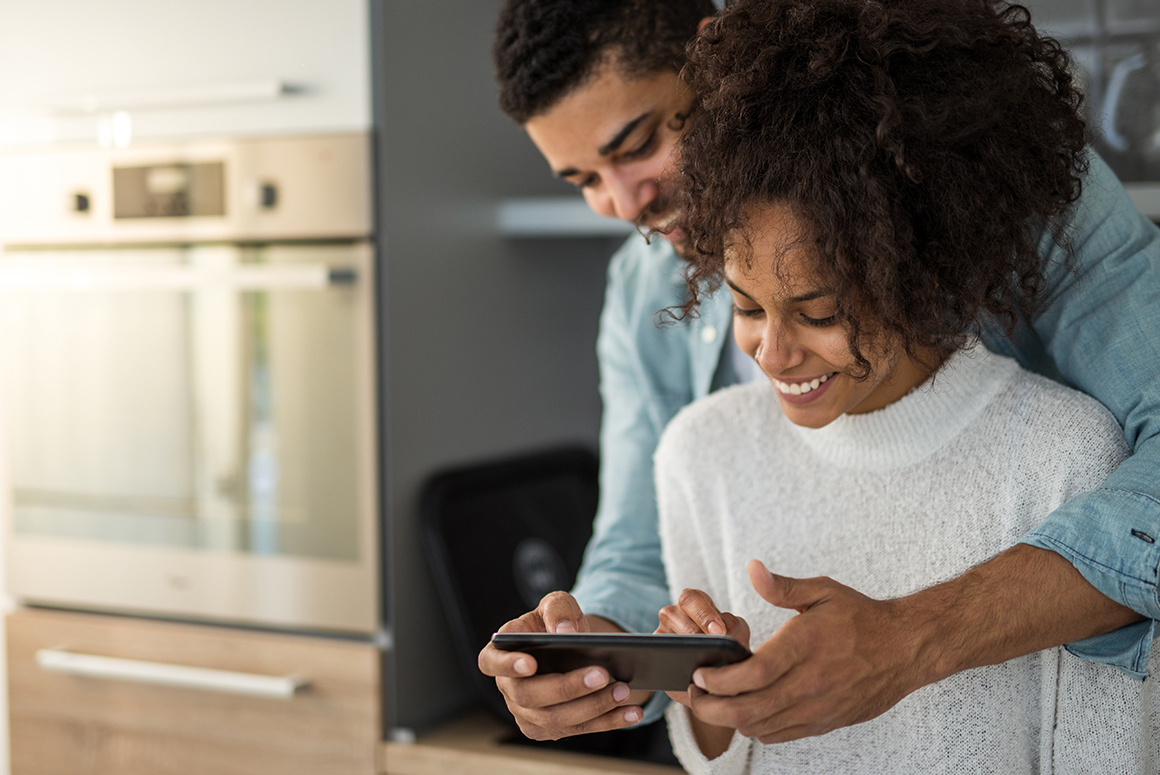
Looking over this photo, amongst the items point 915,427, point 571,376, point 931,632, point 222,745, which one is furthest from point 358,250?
point 931,632

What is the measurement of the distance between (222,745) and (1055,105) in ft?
Answer: 4.77

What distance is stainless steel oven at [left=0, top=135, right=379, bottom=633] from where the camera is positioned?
162 cm

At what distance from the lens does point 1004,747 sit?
94 cm

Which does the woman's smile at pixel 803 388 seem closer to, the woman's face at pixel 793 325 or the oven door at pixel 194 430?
the woman's face at pixel 793 325

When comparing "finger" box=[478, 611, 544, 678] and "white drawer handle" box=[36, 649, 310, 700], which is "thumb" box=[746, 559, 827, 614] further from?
"white drawer handle" box=[36, 649, 310, 700]

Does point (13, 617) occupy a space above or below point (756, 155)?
below

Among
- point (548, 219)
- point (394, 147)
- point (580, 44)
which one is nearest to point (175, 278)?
point (394, 147)

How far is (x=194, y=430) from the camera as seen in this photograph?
172cm

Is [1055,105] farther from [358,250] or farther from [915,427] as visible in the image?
[358,250]

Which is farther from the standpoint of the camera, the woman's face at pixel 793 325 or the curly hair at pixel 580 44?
the curly hair at pixel 580 44

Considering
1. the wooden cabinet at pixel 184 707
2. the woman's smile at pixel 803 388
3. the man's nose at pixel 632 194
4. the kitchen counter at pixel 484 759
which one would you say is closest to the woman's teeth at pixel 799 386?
the woman's smile at pixel 803 388

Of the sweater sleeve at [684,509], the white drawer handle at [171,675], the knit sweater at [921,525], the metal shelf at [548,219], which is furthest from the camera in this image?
the metal shelf at [548,219]

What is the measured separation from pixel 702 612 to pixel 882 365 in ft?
0.82

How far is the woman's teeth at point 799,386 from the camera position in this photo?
905 mm
